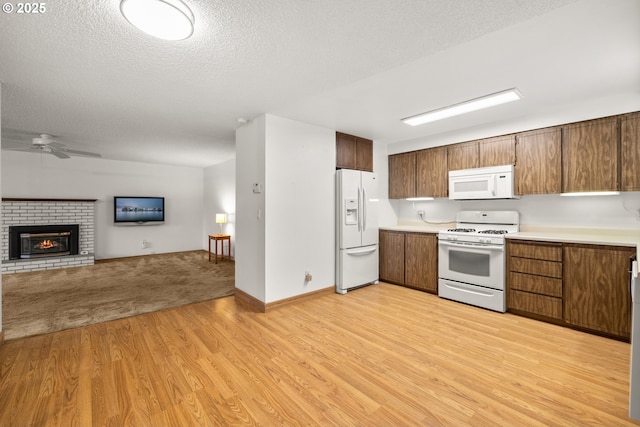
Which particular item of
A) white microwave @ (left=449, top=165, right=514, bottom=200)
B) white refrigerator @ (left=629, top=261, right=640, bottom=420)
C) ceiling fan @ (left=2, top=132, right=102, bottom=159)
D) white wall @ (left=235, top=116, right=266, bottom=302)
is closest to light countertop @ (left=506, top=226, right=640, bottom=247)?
white microwave @ (left=449, top=165, right=514, bottom=200)

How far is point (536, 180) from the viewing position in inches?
132

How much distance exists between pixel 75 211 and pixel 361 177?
6285 millimetres

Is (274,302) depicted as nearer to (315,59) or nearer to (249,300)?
(249,300)

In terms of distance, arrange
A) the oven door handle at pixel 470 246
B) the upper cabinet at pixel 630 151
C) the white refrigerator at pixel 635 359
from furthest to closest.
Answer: the oven door handle at pixel 470 246 → the upper cabinet at pixel 630 151 → the white refrigerator at pixel 635 359

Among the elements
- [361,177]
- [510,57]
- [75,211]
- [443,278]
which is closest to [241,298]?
[361,177]

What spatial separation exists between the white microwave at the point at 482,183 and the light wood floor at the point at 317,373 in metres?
1.53

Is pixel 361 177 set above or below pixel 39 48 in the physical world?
below

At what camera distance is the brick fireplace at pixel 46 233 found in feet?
17.7

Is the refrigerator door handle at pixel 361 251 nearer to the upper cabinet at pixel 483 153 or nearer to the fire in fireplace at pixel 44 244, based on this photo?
the upper cabinet at pixel 483 153

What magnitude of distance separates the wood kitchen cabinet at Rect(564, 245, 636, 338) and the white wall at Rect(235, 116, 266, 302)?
3320 millimetres

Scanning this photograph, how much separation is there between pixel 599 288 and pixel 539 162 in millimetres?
1504

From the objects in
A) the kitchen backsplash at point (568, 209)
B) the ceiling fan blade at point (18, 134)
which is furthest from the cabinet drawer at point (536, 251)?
the ceiling fan blade at point (18, 134)

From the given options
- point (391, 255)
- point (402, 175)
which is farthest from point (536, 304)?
point (402, 175)

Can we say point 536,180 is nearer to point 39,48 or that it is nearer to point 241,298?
point 241,298
